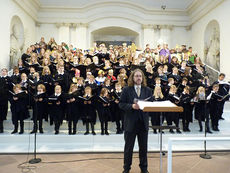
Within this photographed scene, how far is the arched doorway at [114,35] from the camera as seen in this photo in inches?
555

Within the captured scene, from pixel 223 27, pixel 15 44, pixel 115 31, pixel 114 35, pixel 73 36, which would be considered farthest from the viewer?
pixel 114 35

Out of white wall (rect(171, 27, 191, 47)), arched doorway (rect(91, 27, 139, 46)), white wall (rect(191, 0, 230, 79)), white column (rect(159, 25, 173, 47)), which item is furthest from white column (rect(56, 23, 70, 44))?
white wall (rect(191, 0, 230, 79))

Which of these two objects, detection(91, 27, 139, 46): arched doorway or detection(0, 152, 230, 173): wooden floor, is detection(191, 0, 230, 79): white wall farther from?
detection(0, 152, 230, 173): wooden floor

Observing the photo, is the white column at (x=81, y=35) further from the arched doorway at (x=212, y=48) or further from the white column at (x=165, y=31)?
the arched doorway at (x=212, y=48)

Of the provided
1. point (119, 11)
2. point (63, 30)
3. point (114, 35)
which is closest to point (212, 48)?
point (119, 11)

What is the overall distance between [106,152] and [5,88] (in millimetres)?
3376

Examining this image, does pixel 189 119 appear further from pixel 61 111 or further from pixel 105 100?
pixel 61 111

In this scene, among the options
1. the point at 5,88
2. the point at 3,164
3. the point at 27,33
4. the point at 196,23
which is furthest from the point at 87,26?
the point at 3,164

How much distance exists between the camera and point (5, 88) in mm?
5277

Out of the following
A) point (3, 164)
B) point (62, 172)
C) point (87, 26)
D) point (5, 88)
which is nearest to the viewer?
point (62, 172)

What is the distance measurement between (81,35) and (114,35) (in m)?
3.12

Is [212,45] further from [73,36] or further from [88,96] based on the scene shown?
[88,96]

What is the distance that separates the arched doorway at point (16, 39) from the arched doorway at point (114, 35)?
5082 millimetres

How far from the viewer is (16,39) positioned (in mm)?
9992
